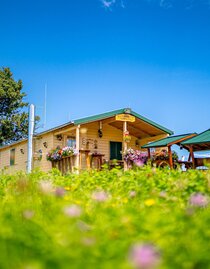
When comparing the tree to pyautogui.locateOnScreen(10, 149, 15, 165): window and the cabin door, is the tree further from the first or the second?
the cabin door

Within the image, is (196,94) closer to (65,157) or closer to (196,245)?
(65,157)

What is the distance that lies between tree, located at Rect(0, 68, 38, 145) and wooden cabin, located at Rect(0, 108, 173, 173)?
10540 millimetres

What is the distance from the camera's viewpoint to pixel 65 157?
14133 mm

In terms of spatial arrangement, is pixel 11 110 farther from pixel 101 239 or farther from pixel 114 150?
pixel 101 239

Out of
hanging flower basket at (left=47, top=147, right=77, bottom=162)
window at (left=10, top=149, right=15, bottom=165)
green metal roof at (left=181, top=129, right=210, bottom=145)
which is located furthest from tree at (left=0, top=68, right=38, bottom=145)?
green metal roof at (left=181, top=129, right=210, bottom=145)

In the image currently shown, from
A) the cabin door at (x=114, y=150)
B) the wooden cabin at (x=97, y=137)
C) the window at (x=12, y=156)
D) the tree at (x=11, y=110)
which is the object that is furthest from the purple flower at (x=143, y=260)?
the tree at (x=11, y=110)

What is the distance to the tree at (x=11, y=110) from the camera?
95.2 ft

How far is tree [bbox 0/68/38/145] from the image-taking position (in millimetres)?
29031

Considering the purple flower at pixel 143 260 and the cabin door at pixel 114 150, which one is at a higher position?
the cabin door at pixel 114 150

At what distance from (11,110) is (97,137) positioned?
53.3 ft

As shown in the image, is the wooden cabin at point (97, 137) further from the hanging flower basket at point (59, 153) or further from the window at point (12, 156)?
the window at point (12, 156)

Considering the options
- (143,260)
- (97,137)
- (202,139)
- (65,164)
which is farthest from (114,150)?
(143,260)

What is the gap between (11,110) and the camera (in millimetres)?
30609

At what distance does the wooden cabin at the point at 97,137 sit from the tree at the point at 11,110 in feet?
34.6
